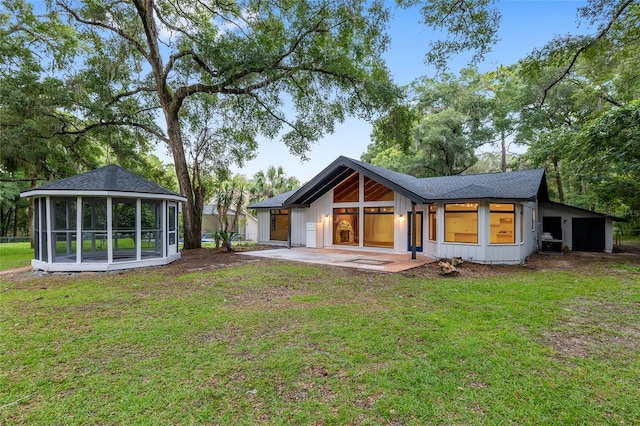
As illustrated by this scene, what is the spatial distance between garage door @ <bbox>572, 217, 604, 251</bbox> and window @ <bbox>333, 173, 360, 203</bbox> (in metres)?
10.6

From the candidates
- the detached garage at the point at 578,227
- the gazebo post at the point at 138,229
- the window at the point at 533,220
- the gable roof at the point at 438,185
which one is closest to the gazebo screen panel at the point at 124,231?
the gazebo post at the point at 138,229

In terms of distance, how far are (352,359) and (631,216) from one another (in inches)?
771

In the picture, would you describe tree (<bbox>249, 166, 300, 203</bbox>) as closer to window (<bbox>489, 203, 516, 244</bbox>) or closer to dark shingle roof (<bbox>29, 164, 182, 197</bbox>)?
dark shingle roof (<bbox>29, 164, 182, 197</bbox>)

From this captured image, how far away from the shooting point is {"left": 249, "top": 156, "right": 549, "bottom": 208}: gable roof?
10.0m

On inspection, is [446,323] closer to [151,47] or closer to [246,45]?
[246,45]

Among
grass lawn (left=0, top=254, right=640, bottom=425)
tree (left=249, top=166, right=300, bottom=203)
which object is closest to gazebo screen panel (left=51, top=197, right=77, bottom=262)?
grass lawn (left=0, top=254, right=640, bottom=425)

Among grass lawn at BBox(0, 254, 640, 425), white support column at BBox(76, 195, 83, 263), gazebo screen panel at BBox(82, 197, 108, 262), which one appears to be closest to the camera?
grass lawn at BBox(0, 254, 640, 425)

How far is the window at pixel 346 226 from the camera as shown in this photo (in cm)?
1380

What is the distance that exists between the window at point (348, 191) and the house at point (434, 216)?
0.05 metres

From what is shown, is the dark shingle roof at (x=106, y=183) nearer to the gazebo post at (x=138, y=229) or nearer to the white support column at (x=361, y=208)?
the gazebo post at (x=138, y=229)

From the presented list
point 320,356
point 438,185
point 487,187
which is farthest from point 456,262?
point 320,356

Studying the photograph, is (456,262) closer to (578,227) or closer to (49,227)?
(578,227)

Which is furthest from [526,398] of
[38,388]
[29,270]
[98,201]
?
[29,270]

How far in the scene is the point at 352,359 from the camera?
10.8 feet
